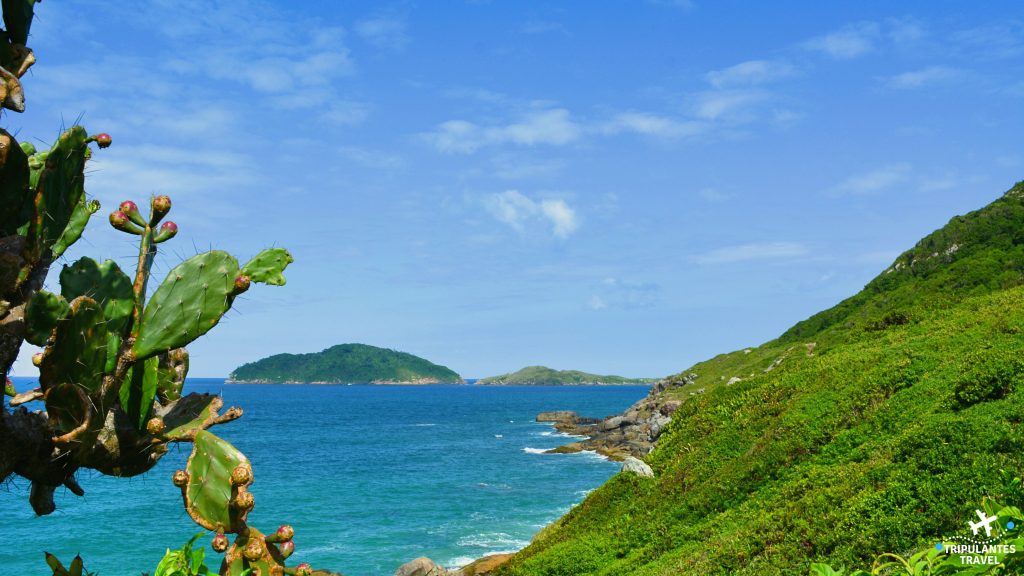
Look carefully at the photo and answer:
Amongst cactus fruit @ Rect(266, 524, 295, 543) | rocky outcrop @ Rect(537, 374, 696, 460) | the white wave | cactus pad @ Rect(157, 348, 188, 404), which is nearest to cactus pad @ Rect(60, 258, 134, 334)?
cactus pad @ Rect(157, 348, 188, 404)

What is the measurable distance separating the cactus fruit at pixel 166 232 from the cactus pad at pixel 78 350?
0.77m

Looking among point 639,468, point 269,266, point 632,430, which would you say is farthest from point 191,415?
point 632,430

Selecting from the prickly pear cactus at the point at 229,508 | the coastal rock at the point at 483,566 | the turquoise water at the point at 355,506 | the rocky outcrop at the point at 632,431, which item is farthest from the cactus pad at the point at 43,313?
the rocky outcrop at the point at 632,431

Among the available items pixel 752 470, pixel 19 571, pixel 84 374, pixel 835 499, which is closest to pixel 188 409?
pixel 84 374

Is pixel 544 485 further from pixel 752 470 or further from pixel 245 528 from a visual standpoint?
pixel 245 528

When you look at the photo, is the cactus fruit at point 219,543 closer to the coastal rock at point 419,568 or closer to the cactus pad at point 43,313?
the cactus pad at point 43,313

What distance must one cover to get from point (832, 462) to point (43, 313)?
40.0ft

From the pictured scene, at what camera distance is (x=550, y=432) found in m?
85.1

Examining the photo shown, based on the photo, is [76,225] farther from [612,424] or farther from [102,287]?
[612,424]

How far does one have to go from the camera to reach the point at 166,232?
479 cm

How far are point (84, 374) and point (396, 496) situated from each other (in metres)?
42.3

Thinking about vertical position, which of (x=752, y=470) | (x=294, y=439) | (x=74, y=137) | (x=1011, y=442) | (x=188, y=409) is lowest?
(x=294, y=439)

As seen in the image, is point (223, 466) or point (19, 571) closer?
point (223, 466)

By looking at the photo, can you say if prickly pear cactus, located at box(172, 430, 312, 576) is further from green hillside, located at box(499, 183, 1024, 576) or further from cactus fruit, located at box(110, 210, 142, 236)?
green hillside, located at box(499, 183, 1024, 576)
